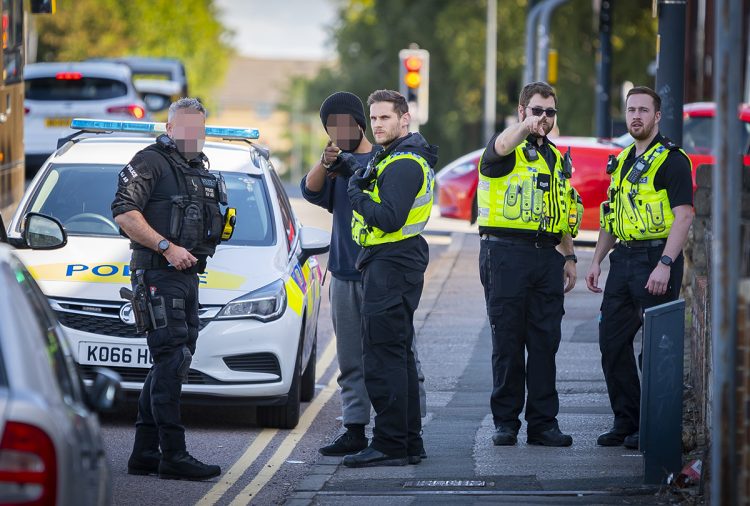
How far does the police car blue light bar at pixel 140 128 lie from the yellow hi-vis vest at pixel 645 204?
2.49m

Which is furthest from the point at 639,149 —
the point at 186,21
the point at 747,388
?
the point at 186,21

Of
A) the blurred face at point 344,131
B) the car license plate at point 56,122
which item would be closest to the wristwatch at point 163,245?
the blurred face at point 344,131

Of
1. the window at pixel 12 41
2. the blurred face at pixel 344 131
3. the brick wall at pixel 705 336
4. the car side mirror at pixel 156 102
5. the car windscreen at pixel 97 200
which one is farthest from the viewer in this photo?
the car side mirror at pixel 156 102

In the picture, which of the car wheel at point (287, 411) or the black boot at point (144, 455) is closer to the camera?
the black boot at point (144, 455)

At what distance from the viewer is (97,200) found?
31.2 ft

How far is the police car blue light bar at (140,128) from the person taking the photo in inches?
363

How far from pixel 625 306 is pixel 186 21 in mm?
80545

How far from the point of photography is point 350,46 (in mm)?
59438

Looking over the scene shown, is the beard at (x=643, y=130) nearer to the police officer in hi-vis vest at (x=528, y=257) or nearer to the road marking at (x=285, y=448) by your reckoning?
the police officer in hi-vis vest at (x=528, y=257)

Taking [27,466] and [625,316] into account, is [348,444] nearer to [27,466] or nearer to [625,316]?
[625,316]

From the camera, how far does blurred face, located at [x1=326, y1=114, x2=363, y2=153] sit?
25.7ft

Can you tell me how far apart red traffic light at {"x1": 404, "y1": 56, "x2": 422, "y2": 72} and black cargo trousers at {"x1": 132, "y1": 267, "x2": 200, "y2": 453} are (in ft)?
62.3

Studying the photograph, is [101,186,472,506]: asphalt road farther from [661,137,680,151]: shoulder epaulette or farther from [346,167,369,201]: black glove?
[661,137,680,151]: shoulder epaulette

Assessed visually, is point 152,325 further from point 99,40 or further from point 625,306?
point 99,40
